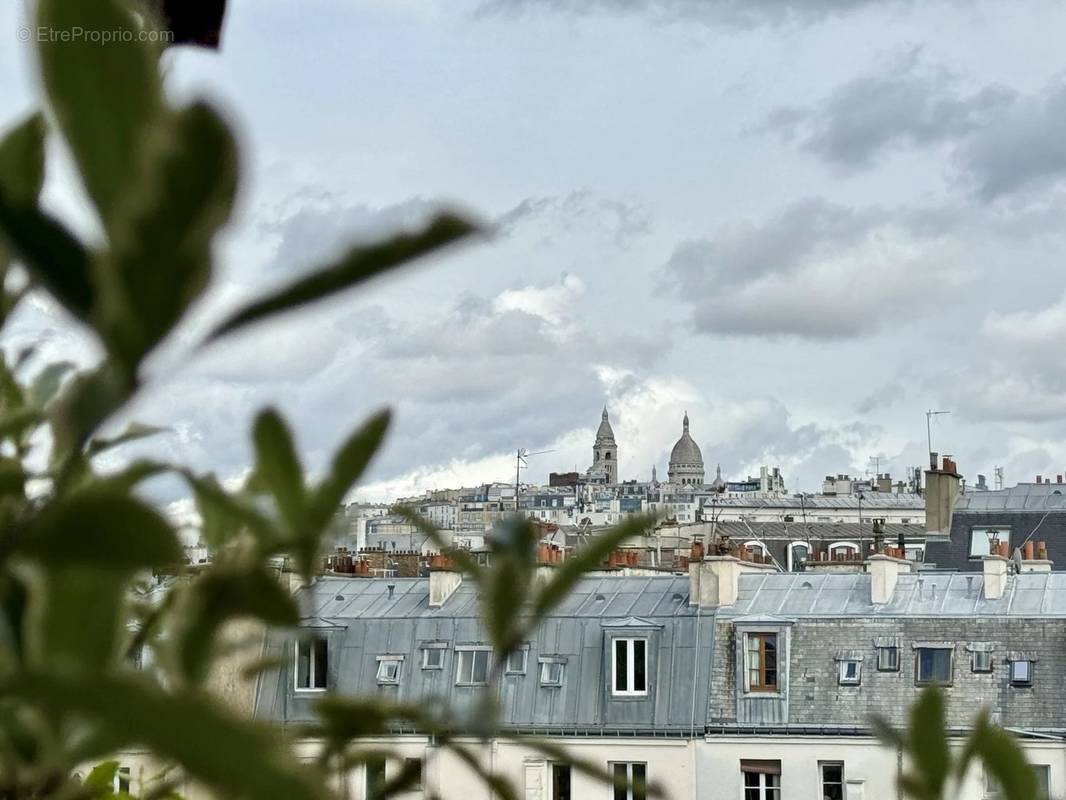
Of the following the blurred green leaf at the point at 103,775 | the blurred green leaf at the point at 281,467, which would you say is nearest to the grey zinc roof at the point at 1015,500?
the blurred green leaf at the point at 103,775

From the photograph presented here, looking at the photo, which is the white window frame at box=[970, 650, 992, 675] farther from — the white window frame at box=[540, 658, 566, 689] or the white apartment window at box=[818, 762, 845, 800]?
the white window frame at box=[540, 658, 566, 689]

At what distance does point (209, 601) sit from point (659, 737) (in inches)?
636

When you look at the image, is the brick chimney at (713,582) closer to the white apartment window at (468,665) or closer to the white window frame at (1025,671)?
the white apartment window at (468,665)

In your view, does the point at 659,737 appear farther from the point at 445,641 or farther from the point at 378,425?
the point at 378,425

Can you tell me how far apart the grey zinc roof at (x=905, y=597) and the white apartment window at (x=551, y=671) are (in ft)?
6.04

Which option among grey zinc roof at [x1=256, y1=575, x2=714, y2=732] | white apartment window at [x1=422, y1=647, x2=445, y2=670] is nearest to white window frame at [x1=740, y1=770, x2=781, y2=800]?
grey zinc roof at [x1=256, y1=575, x2=714, y2=732]

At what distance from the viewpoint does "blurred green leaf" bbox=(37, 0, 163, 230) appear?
1.04 feet

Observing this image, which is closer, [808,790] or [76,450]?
[76,450]

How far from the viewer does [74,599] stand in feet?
1.30

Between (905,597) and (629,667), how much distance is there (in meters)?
3.03

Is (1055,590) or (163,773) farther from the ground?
(1055,590)

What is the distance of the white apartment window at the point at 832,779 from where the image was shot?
51.6ft


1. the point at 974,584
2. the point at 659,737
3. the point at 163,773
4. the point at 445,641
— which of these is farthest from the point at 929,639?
the point at 163,773

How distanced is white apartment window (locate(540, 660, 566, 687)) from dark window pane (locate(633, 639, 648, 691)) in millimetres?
762
